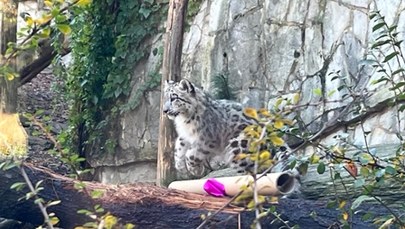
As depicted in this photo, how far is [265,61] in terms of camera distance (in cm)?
812

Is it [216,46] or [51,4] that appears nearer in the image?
[51,4]

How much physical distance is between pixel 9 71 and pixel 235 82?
19.6 ft

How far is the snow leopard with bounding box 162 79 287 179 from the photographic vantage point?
256 inches

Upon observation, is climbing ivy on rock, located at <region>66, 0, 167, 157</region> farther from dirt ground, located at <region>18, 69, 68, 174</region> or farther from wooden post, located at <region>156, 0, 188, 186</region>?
wooden post, located at <region>156, 0, 188, 186</region>

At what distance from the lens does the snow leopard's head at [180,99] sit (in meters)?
6.51

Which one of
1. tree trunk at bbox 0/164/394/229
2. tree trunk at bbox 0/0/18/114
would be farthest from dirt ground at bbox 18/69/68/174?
tree trunk at bbox 0/164/394/229

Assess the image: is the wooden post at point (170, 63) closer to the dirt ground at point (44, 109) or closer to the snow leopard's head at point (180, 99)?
the snow leopard's head at point (180, 99)

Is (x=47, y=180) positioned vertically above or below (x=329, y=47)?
below

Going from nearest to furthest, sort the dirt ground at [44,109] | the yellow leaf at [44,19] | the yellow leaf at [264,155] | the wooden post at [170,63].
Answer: the yellow leaf at [264,155] < the yellow leaf at [44,19] < the wooden post at [170,63] < the dirt ground at [44,109]

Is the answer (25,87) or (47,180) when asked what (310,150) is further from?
(25,87)

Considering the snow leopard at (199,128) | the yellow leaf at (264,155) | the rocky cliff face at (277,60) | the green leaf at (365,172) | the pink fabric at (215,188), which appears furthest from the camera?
the rocky cliff face at (277,60)

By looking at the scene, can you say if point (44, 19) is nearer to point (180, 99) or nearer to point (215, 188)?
point (215, 188)

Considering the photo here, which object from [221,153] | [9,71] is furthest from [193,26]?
[9,71]

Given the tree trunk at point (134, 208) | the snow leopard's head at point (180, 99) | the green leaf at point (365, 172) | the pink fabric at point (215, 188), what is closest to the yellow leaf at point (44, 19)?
the green leaf at point (365, 172)
